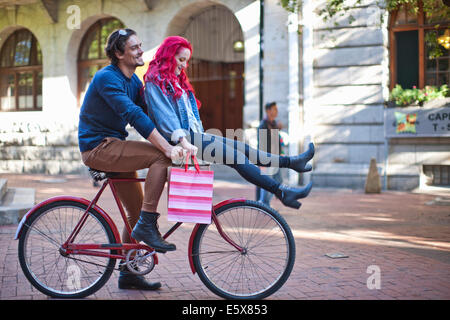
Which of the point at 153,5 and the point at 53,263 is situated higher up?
the point at 153,5

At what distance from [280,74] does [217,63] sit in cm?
415

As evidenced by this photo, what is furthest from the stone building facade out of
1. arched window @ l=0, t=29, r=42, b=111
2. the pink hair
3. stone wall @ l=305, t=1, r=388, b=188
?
the pink hair

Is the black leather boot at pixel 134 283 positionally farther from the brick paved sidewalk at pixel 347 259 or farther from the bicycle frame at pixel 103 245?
the bicycle frame at pixel 103 245

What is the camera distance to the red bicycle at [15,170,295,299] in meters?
3.66

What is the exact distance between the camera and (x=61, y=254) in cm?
382

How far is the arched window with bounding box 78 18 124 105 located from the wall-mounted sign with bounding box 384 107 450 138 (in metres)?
9.53

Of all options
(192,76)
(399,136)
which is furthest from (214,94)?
(399,136)

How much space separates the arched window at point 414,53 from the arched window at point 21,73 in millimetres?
12049

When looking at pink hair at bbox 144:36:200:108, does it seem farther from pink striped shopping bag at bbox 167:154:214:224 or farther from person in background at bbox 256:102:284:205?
person in background at bbox 256:102:284:205

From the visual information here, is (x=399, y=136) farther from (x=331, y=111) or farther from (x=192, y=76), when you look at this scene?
(x=192, y=76)

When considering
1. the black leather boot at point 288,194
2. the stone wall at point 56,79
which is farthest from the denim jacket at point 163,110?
the stone wall at point 56,79

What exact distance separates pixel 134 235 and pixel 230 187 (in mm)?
9072

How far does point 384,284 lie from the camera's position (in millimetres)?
4238

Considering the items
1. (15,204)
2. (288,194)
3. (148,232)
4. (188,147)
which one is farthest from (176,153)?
(15,204)
